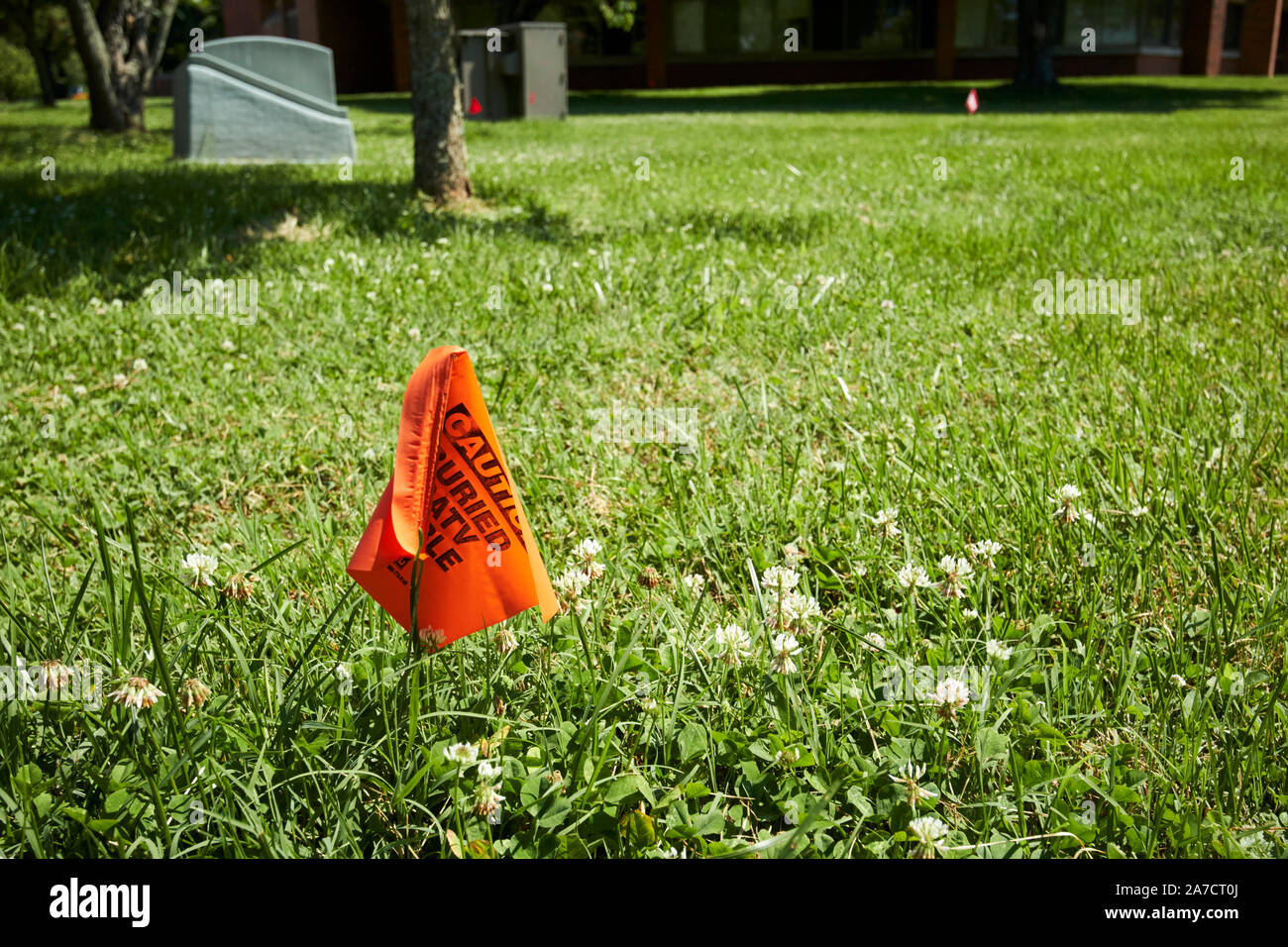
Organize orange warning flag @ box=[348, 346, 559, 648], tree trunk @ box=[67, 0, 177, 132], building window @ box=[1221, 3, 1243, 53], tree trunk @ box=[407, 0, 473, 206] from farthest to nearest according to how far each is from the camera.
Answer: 1. building window @ box=[1221, 3, 1243, 53]
2. tree trunk @ box=[67, 0, 177, 132]
3. tree trunk @ box=[407, 0, 473, 206]
4. orange warning flag @ box=[348, 346, 559, 648]

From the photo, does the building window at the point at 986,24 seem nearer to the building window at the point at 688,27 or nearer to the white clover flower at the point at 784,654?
the building window at the point at 688,27

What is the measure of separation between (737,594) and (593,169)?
10.0 metres

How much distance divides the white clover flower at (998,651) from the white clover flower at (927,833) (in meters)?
0.48

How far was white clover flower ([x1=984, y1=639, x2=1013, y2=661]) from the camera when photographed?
6.23 feet

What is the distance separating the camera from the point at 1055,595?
2.31 m

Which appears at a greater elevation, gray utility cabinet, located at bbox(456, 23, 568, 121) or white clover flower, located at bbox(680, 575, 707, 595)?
gray utility cabinet, located at bbox(456, 23, 568, 121)

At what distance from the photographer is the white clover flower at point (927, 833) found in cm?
146

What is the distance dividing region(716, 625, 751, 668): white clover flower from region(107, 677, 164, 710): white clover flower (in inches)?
39.1

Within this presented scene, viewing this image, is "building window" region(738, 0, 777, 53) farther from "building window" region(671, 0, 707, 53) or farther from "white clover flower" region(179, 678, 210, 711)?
"white clover flower" region(179, 678, 210, 711)

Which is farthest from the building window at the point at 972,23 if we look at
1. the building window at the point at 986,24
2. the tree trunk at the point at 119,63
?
the tree trunk at the point at 119,63

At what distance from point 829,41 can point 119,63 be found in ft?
89.1

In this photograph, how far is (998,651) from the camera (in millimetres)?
1923

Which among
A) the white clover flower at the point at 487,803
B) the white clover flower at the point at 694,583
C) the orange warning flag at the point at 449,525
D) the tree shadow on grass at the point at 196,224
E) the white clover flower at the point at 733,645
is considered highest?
the tree shadow on grass at the point at 196,224

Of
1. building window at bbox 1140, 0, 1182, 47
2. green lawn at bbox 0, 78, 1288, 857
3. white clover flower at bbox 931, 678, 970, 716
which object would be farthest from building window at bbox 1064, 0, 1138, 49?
white clover flower at bbox 931, 678, 970, 716
